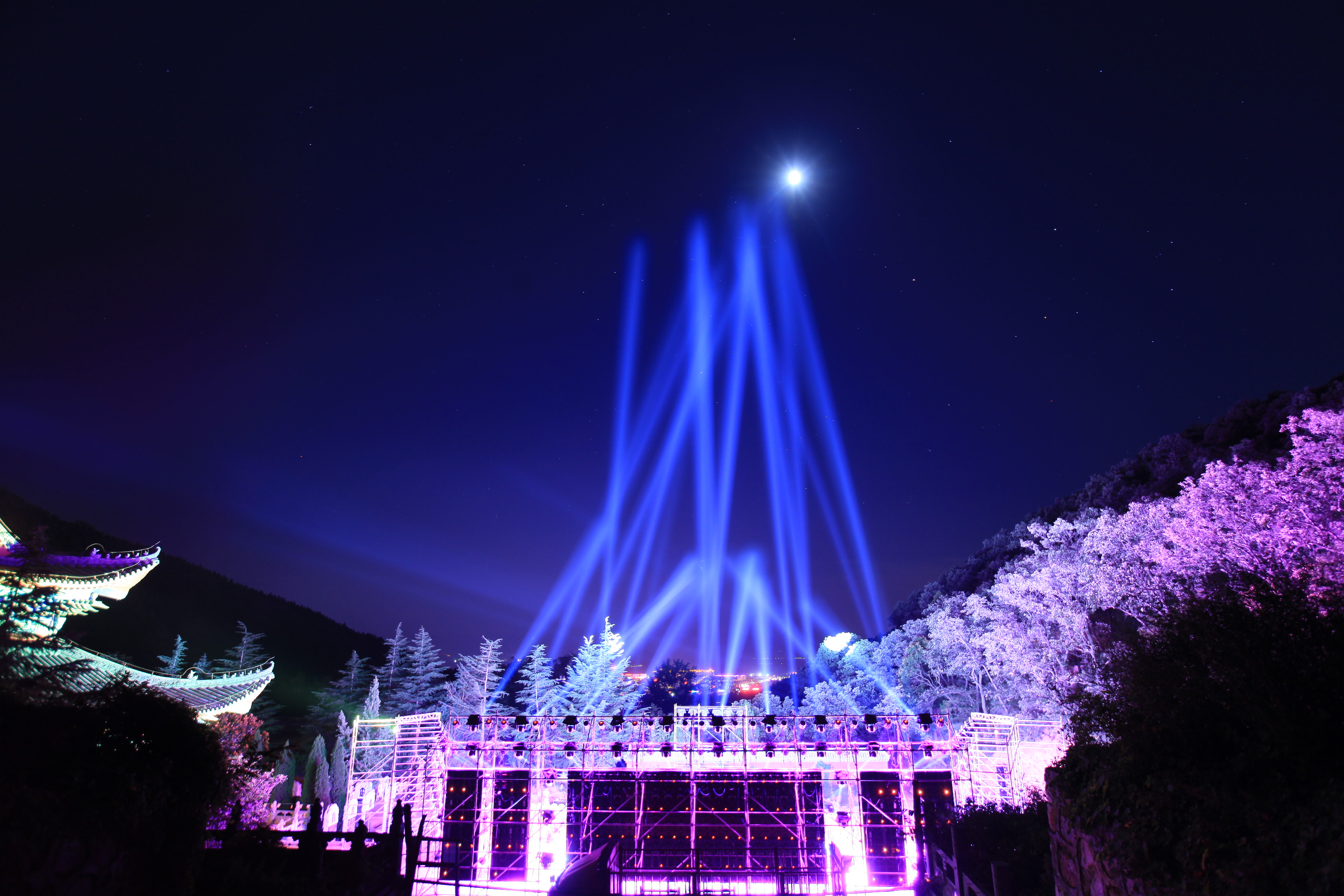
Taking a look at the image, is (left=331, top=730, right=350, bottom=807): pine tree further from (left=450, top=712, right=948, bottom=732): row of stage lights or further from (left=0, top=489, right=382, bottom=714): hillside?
(left=0, top=489, right=382, bottom=714): hillside

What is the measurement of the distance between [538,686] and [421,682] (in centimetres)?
787

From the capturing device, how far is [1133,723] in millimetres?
5801

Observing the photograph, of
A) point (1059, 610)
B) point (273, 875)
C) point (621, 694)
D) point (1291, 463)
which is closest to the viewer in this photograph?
point (273, 875)

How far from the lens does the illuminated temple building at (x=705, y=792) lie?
787 inches

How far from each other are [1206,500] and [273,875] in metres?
24.6

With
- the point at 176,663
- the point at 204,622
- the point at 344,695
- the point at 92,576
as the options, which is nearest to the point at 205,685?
the point at 92,576

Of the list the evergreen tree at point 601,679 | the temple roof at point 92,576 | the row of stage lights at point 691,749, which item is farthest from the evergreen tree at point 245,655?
the temple roof at point 92,576

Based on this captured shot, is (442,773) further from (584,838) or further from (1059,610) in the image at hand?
(1059,610)

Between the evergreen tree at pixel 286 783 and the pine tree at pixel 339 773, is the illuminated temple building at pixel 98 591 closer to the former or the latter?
the evergreen tree at pixel 286 783

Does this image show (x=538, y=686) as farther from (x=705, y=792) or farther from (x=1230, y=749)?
(x=1230, y=749)

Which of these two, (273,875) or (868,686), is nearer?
(273,875)

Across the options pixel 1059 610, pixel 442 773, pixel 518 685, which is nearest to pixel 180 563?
pixel 518 685

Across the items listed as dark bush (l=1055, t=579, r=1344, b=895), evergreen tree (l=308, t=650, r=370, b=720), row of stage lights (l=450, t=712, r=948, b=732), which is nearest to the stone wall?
dark bush (l=1055, t=579, r=1344, b=895)

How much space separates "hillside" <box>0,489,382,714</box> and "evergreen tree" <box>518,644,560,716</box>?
74.7 ft
